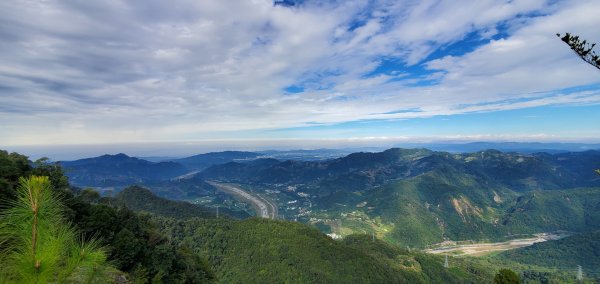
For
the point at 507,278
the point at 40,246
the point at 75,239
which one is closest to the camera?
the point at 40,246

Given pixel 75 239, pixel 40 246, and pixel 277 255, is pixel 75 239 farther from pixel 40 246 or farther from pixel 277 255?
pixel 277 255

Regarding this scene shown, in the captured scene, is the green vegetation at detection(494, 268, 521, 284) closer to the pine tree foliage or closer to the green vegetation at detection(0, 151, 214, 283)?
the green vegetation at detection(0, 151, 214, 283)

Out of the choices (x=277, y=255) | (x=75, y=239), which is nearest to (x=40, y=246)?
(x=75, y=239)

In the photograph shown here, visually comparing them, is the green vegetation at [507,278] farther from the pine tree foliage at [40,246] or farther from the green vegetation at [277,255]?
the green vegetation at [277,255]

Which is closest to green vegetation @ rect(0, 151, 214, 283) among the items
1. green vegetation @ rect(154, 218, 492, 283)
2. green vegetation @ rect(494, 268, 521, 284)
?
green vegetation @ rect(494, 268, 521, 284)

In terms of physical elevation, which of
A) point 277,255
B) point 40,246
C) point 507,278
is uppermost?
point 40,246

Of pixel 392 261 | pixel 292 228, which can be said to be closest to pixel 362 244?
pixel 392 261

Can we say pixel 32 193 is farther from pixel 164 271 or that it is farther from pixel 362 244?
pixel 362 244

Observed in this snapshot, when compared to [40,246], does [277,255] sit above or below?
below

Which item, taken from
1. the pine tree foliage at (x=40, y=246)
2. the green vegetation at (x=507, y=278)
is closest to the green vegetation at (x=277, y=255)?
the green vegetation at (x=507, y=278)
